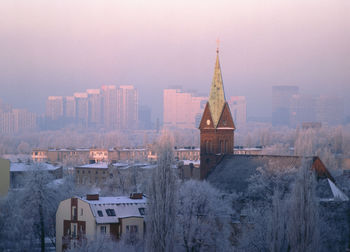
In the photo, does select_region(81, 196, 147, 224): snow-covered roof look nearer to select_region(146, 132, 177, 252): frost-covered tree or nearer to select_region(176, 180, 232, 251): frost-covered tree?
select_region(176, 180, 232, 251): frost-covered tree

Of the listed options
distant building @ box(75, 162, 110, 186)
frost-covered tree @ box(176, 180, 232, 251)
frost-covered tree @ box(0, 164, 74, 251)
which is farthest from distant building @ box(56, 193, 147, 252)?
distant building @ box(75, 162, 110, 186)

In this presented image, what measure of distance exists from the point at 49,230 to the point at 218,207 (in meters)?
12.3

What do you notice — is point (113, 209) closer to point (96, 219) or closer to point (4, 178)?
point (96, 219)

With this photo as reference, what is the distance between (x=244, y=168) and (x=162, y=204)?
69.2ft

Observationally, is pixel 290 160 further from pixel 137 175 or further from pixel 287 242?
pixel 137 175

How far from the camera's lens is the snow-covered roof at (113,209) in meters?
45.8

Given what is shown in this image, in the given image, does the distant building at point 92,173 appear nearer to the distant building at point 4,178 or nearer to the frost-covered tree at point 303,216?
the distant building at point 4,178

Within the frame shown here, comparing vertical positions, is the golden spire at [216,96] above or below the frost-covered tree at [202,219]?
above

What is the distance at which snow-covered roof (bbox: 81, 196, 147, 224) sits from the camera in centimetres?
4584

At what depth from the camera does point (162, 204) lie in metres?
35.7

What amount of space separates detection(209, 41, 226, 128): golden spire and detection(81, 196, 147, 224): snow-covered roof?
51.1ft

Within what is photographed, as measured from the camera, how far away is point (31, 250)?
47.2m

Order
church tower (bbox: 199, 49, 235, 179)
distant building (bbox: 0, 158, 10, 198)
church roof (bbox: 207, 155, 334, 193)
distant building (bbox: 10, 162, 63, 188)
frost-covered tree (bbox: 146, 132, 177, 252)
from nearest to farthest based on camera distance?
frost-covered tree (bbox: 146, 132, 177, 252)
church roof (bbox: 207, 155, 334, 193)
distant building (bbox: 0, 158, 10, 198)
church tower (bbox: 199, 49, 235, 179)
distant building (bbox: 10, 162, 63, 188)

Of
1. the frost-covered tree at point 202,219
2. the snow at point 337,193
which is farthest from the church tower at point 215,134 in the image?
the snow at point 337,193
